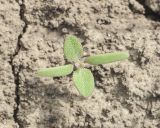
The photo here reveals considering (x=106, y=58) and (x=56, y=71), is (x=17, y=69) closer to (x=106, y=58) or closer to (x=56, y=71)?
(x=56, y=71)

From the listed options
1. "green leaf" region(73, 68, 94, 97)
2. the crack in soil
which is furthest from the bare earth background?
"green leaf" region(73, 68, 94, 97)

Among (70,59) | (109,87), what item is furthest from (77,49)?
(109,87)

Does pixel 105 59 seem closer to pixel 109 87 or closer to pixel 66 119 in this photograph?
pixel 109 87

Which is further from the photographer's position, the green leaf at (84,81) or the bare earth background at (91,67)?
the bare earth background at (91,67)

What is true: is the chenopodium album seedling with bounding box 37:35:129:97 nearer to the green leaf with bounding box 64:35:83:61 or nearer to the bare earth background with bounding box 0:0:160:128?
the green leaf with bounding box 64:35:83:61

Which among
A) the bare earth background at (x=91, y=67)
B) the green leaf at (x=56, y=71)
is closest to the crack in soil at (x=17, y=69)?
the bare earth background at (x=91, y=67)

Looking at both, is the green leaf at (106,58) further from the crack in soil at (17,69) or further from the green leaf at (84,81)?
the crack in soil at (17,69)

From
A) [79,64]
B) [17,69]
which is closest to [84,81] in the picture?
[79,64]
